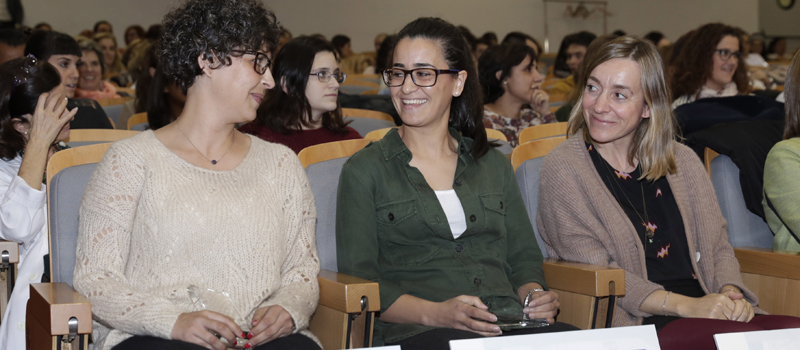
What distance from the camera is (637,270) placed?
196cm

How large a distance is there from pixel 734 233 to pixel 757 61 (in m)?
6.36

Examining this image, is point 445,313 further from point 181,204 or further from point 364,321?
point 181,204

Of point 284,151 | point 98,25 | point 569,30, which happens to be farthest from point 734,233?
point 569,30

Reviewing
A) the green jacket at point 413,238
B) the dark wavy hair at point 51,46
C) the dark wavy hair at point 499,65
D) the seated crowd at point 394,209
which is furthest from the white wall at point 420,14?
the green jacket at point 413,238

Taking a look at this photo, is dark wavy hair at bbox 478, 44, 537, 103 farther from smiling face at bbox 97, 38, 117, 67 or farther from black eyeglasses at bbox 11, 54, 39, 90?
smiling face at bbox 97, 38, 117, 67

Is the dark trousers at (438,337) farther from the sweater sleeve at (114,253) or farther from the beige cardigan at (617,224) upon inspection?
the sweater sleeve at (114,253)

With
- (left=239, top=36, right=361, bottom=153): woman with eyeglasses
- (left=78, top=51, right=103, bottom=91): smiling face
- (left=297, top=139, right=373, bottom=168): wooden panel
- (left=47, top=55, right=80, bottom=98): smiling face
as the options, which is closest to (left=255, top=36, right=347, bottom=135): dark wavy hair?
(left=239, top=36, right=361, bottom=153): woman with eyeglasses

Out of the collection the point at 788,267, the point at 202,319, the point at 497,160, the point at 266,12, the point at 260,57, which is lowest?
the point at 788,267

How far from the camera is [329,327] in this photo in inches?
67.7

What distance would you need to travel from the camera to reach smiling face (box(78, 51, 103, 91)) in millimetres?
5293

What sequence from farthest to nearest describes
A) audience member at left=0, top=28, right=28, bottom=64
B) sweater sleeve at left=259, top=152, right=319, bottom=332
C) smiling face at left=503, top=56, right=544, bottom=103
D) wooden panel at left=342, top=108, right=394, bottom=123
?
1. audience member at left=0, top=28, right=28, bottom=64
2. smiling face at left=503, top=56, right=544, bottom=103
3. wooden panel at left=342, top=108, right=394, bottom=123
4. sweater sleeve at left=259, top=152, right=319, bottom=332

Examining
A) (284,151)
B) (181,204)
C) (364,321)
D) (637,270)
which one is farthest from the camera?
(637,270)

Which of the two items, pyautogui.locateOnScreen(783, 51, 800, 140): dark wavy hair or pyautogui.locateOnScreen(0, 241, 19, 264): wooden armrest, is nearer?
pyautogui.locateOnScreen(0, 241, 19, 264): wooden armrest

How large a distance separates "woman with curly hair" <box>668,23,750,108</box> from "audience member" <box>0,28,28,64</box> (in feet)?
14.7
